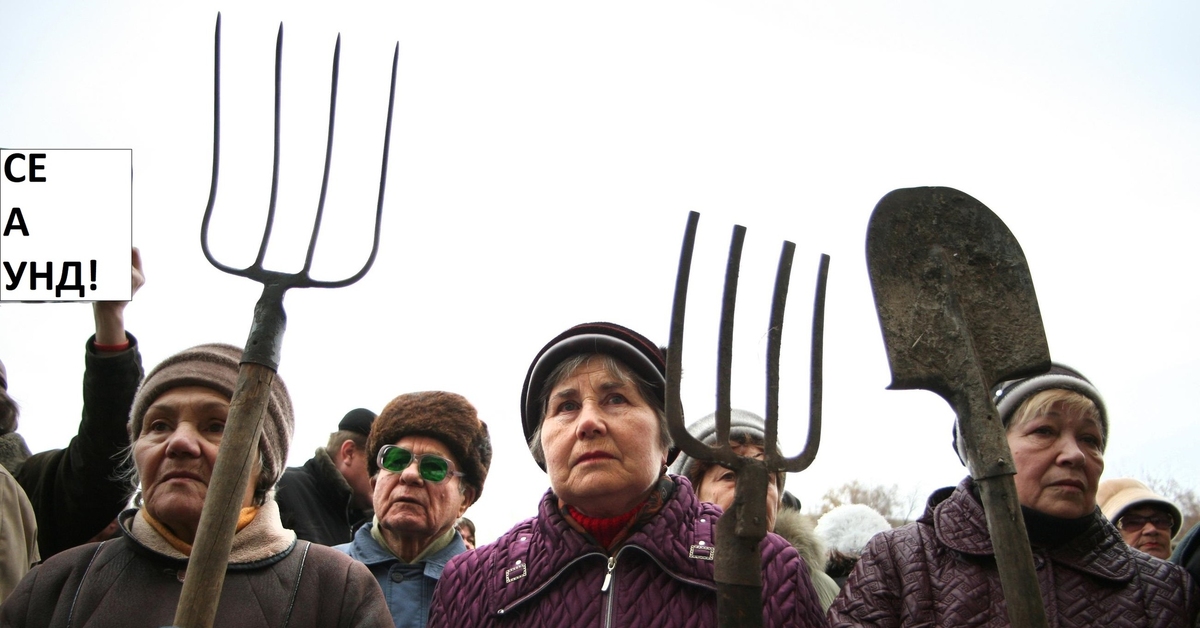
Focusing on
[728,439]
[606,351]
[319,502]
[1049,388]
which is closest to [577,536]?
[606,351]

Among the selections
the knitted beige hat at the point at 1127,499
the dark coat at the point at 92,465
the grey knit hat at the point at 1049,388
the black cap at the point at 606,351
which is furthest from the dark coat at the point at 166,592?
the knitted beige hat at the point at 1127,499

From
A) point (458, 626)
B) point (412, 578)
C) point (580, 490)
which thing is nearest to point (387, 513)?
point (412, 578)

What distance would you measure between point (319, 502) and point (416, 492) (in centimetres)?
109

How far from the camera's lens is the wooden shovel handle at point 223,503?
175 cm

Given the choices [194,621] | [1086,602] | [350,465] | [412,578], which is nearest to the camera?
[194,621]

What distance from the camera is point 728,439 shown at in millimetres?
1936

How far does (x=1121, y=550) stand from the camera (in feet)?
7.98

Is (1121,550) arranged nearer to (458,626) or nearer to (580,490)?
(580,490)

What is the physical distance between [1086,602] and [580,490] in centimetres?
139

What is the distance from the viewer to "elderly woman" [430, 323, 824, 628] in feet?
7.39

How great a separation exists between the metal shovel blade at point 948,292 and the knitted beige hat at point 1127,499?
2618 millimetres

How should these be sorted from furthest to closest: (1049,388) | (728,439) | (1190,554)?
(1190,554) < (1049,388) < (728,439)

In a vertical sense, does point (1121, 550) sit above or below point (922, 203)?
below

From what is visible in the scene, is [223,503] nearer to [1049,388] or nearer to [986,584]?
[986,584]
